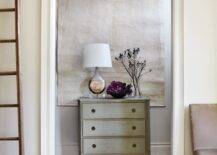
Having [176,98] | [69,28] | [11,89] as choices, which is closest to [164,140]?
[176,98]

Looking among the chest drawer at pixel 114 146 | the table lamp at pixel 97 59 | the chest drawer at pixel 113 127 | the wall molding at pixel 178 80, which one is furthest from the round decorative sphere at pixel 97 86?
the wall molding at pixel 178 80

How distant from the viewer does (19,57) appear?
9.43 feet

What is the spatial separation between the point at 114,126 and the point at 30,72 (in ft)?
4.21

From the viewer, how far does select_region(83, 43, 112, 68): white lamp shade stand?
3.86 meters

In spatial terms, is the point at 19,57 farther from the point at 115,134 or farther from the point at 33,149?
the point at 115,134

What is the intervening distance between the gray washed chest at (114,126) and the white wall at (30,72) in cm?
94

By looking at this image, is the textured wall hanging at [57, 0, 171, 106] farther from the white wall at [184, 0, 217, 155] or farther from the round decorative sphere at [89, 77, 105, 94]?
the white wall at [184, 0, 217, 155]

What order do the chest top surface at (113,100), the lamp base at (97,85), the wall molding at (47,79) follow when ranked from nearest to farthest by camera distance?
the wall molding at (47,79)
the chest top surface at (113,100)
the lamp base at (97,85)

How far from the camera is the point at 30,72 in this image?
2.98 metres

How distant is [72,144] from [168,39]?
69.1 inches

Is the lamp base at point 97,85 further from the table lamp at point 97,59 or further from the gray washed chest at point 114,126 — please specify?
the gray washed chest at point 114,126

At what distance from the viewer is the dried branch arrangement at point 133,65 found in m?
4.30

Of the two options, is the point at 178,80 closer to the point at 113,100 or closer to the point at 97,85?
the point at 113,100

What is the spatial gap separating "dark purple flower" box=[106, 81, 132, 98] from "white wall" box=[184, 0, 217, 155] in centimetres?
107
